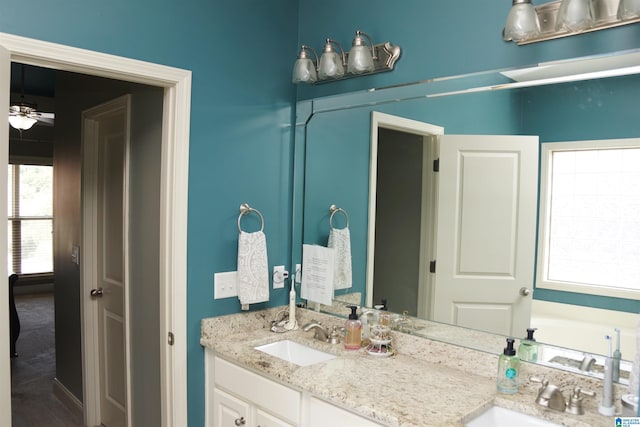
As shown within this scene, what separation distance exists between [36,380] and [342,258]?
3.36m

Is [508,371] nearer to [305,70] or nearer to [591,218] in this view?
[591,218]

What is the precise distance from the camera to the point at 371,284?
237cm

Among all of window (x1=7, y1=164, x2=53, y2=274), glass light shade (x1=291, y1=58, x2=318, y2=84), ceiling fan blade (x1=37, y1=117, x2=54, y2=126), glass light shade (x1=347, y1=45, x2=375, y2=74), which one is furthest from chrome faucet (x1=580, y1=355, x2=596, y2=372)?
window (x1=7, y1=164, x2=53, y2=274)

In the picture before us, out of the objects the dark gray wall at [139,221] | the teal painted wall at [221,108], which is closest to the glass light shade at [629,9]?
the teal painted wall at [221,108]

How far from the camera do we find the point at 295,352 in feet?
7.75

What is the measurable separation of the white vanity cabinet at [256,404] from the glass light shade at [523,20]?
141cm

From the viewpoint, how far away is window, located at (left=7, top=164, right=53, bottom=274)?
26.5ft

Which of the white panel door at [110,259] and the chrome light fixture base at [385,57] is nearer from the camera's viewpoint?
the chrome light fixture base at [385,57]

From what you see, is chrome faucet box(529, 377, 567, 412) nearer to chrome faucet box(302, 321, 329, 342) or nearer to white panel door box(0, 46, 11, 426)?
chrome faucet box(302, 321, 329, 342)

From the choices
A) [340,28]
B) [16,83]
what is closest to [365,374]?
[340,28]

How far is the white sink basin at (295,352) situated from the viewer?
2270 millimetres

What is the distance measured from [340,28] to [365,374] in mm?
1649

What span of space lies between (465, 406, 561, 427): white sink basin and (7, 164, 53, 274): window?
8454mm

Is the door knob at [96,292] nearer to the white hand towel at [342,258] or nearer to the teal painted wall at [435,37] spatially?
the white hand towel at [342,258]
